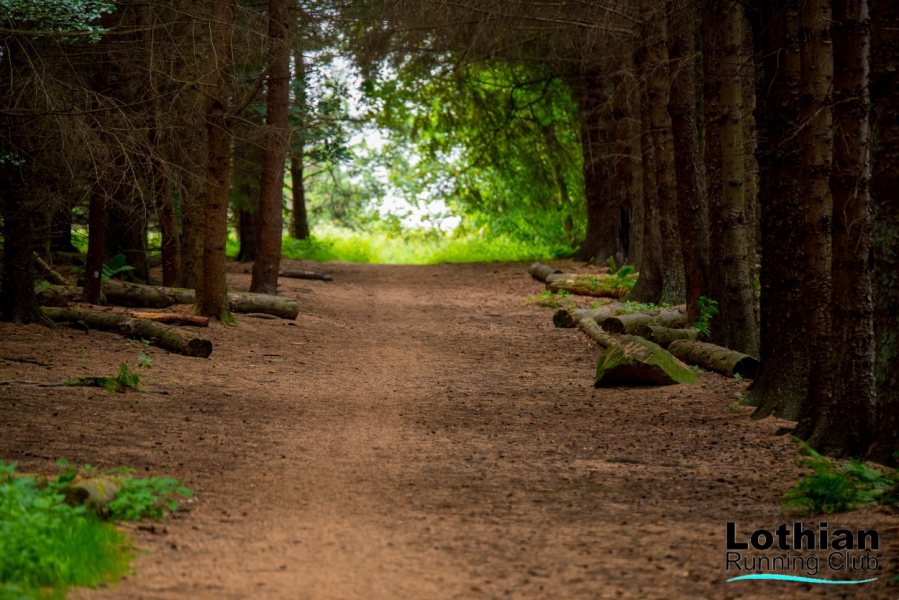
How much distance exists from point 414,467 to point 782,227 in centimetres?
436

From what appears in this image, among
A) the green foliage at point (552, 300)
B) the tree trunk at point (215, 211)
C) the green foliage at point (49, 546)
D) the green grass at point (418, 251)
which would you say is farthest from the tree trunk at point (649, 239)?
the green foliage at point (49, 546)

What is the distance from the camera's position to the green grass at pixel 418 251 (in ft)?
98.9

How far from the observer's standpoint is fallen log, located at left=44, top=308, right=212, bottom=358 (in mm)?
11086

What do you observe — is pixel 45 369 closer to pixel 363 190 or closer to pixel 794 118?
pixel 794 118

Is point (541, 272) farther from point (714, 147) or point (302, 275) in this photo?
point (714, 147)

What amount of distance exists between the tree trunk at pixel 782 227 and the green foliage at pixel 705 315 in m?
3.12

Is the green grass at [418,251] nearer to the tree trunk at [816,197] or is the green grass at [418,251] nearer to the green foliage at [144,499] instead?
the tree trunk at [816,197]

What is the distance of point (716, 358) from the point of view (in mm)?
10758

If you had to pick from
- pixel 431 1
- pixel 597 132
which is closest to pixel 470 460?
pixel 431 1

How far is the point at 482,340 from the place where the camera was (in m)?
14.3

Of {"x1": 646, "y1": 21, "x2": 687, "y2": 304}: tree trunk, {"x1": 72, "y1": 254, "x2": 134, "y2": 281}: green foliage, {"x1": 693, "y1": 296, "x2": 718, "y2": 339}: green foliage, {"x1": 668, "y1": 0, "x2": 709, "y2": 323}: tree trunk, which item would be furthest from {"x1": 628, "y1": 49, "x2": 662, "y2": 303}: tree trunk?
{"x1": 72, "y1": 254, "x2": 134, "y2": 281}: green foliage

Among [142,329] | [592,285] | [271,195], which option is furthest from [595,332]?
[271,195]

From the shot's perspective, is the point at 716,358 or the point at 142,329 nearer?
the point at 716,358

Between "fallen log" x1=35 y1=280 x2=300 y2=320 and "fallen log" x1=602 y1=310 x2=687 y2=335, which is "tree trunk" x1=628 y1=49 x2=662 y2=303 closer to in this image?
"fallen log" x1=602 y1=310 x2=687 y2=335
